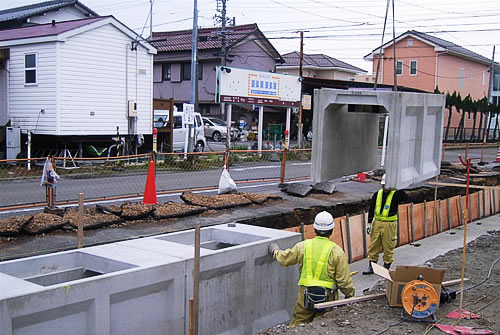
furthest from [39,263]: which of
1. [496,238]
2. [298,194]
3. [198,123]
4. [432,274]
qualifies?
[198,123]

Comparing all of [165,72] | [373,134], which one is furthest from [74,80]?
[165,72]

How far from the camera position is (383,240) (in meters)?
9.59

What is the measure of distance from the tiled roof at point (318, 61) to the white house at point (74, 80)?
32.6 m

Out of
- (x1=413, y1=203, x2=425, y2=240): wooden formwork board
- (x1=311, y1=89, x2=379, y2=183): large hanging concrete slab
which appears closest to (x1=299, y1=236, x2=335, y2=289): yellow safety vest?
(x1=311, y1=89, x2=379, y2=183): large hanging concrete slab

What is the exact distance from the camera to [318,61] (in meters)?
54.4

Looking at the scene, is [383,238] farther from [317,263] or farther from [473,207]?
[473,207]

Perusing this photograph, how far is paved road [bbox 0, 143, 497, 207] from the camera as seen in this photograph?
12.1 meters

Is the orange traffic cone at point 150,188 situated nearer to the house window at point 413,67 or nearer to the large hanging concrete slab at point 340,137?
the large hanging concrete slab at point 340,137

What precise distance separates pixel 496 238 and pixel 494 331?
758 cm

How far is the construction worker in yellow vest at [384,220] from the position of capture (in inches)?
370

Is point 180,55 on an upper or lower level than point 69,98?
upper

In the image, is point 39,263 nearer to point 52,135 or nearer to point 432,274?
point 432,274

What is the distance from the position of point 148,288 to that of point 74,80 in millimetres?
15957

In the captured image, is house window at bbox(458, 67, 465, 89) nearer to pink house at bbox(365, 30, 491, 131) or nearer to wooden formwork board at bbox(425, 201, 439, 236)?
pink house at bbox(365, 30, 491, 131)
